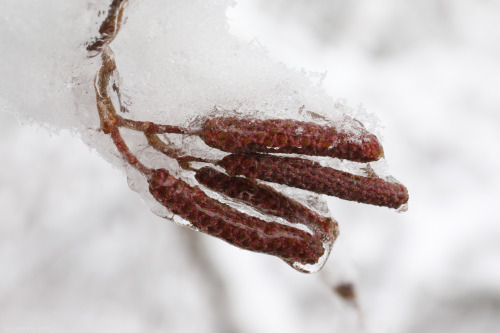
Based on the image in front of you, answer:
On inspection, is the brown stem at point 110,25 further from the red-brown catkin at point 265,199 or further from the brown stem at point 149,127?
the red-brown catkin at point 265,199

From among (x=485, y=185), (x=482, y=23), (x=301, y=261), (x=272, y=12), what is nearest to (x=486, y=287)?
(x=485, y=185)

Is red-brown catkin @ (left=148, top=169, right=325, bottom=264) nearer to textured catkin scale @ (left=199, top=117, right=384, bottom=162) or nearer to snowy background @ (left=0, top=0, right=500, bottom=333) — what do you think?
textured catkin scale @ (left=199, top=117, right=384, bottom=162)

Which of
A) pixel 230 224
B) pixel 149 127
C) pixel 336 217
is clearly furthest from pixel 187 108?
pixel 336 217

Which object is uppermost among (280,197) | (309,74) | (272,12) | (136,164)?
(272,12)

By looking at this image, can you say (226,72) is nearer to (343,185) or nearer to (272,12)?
(343,185)

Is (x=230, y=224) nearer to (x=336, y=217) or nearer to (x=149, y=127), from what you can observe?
(x=149, y=127)

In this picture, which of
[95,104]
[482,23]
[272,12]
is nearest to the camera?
[95,104]

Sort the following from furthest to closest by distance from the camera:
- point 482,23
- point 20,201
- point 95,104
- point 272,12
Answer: point 482,23 < point 272,12 < point 20,201 < point 95,104

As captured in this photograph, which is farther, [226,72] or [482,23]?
[482,23]
